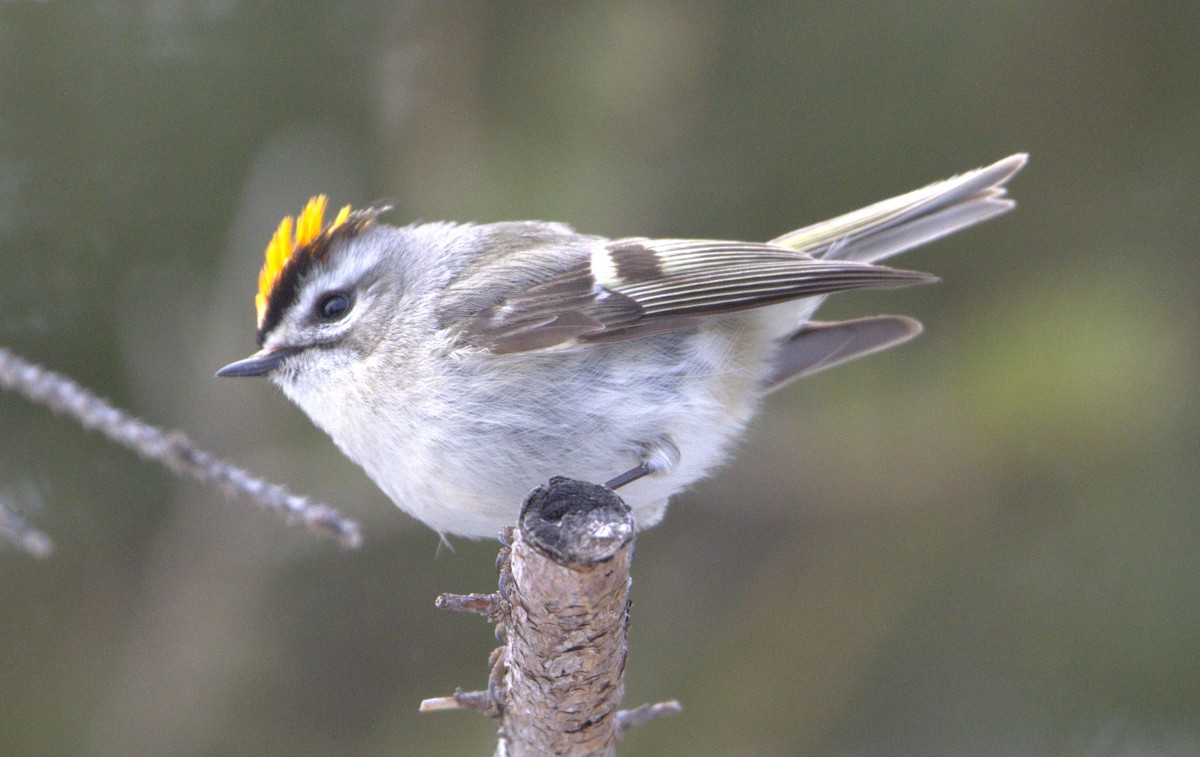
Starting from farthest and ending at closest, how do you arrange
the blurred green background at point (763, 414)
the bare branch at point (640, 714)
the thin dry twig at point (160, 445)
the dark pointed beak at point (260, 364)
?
the blurred green background at point (763, 414), the dark pointed beak at point (260, 364), the bare branch at point (640, 714), the thin dry twig at point (160, 445)

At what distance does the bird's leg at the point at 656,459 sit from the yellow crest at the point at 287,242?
84 cm

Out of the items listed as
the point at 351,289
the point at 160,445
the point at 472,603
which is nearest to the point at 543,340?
the point at 351,289

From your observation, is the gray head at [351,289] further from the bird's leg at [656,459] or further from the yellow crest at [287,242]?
the bird's leg at [656,459]

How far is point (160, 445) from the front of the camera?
1505 mm

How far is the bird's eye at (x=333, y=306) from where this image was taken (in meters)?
2.49

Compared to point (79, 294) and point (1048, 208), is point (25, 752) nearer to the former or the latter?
point (79, 294)

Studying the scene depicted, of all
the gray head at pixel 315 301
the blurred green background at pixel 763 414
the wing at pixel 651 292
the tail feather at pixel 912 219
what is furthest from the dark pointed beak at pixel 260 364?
the tail feather at pixel 912 219

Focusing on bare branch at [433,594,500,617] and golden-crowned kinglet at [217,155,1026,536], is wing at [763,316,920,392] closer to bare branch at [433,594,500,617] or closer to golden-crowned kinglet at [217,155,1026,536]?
golden-crowned kinglet at [217,155,1026,536]

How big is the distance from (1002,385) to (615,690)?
1.70 metres

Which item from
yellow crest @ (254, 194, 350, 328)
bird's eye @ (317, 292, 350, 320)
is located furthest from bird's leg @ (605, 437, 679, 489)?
yellow crest @ (254, 194, 350, 328)

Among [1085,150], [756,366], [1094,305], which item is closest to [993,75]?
[1085,150]

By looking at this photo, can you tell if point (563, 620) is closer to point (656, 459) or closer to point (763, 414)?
point (656, 459)

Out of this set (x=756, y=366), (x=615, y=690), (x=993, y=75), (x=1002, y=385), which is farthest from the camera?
(x=993, y=75)

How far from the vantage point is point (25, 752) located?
3.02 meters
